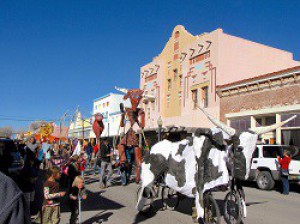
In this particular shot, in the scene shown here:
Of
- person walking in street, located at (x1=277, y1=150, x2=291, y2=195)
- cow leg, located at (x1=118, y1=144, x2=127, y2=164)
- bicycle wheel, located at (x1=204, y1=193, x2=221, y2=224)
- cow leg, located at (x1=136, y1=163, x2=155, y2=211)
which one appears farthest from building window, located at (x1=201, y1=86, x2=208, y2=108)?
bicycle wheel, located at (x1=204, y1=193, x2=221, y2=224)

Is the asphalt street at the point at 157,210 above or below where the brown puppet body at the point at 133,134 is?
below

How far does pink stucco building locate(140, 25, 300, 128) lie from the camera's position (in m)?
22.4

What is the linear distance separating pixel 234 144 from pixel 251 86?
48.7 feet

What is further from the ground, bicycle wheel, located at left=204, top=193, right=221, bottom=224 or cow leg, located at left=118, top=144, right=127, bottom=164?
cow leg, located at left=118, top=144, right=127, bottom=164

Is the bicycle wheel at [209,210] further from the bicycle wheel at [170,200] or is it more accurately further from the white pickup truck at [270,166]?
the white pickup truck at [270,166]

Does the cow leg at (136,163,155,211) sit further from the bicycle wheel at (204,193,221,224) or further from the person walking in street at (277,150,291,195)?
the person walking in street at (277,150,291,195)

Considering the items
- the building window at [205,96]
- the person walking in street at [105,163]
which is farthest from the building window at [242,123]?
the person walking in street at [105,163]

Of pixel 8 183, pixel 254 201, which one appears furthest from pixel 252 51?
pixel 8 183

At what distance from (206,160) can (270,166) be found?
27.8 ft

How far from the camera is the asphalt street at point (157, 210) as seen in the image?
7418 mm

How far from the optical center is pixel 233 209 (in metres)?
6.26

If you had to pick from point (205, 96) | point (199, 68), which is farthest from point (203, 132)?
point (199, 68)

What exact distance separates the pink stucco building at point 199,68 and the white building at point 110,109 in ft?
35.5

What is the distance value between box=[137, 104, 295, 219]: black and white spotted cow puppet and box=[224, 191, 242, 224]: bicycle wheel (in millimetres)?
505
